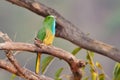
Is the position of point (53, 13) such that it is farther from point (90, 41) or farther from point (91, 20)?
point (91, 20)

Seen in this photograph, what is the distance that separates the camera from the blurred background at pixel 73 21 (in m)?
1.86

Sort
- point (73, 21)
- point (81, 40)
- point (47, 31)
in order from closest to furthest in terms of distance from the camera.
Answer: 1. point (47, 31)
2. point (81, 40)
3. point (73, 21)

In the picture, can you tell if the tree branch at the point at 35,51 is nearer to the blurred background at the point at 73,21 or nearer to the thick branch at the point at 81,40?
the thick branch at the point at 81,40

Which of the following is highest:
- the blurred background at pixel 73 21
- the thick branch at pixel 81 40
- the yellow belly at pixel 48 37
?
the yellow belly at pixel 48 37

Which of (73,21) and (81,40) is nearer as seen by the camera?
(81,40)

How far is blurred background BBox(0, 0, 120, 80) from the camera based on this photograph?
1.86m

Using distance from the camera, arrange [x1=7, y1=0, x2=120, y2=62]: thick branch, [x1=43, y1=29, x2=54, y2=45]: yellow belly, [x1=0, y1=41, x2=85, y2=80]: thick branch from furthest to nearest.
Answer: [x1=7, y1=0, x2=120, y2=62]: thick branch → [x1=43, y1=29, x2=54, y2=45]: yellow belly → [x1=0, y1=41, x2=85, y2=80]: thick branch

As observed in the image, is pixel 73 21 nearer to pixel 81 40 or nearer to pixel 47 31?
pixel 81 40

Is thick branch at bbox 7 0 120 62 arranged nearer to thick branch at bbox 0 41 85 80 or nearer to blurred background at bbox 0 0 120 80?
thick branch at bbox 0 41 85 80

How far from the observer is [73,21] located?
196 centimetres

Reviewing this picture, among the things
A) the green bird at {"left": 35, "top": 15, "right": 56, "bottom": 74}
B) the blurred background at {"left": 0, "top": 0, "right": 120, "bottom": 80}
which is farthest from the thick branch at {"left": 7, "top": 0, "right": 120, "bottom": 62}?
the blurred background at {"left": 0, "top": 0, "right": 120, "bottom": 80}

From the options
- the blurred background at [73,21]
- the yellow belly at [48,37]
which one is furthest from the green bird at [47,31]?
the blurred background at [73,21]

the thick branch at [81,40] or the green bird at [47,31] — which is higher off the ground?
the green bird at [47,31]

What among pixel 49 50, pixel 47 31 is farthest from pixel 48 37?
pixel 49 50
